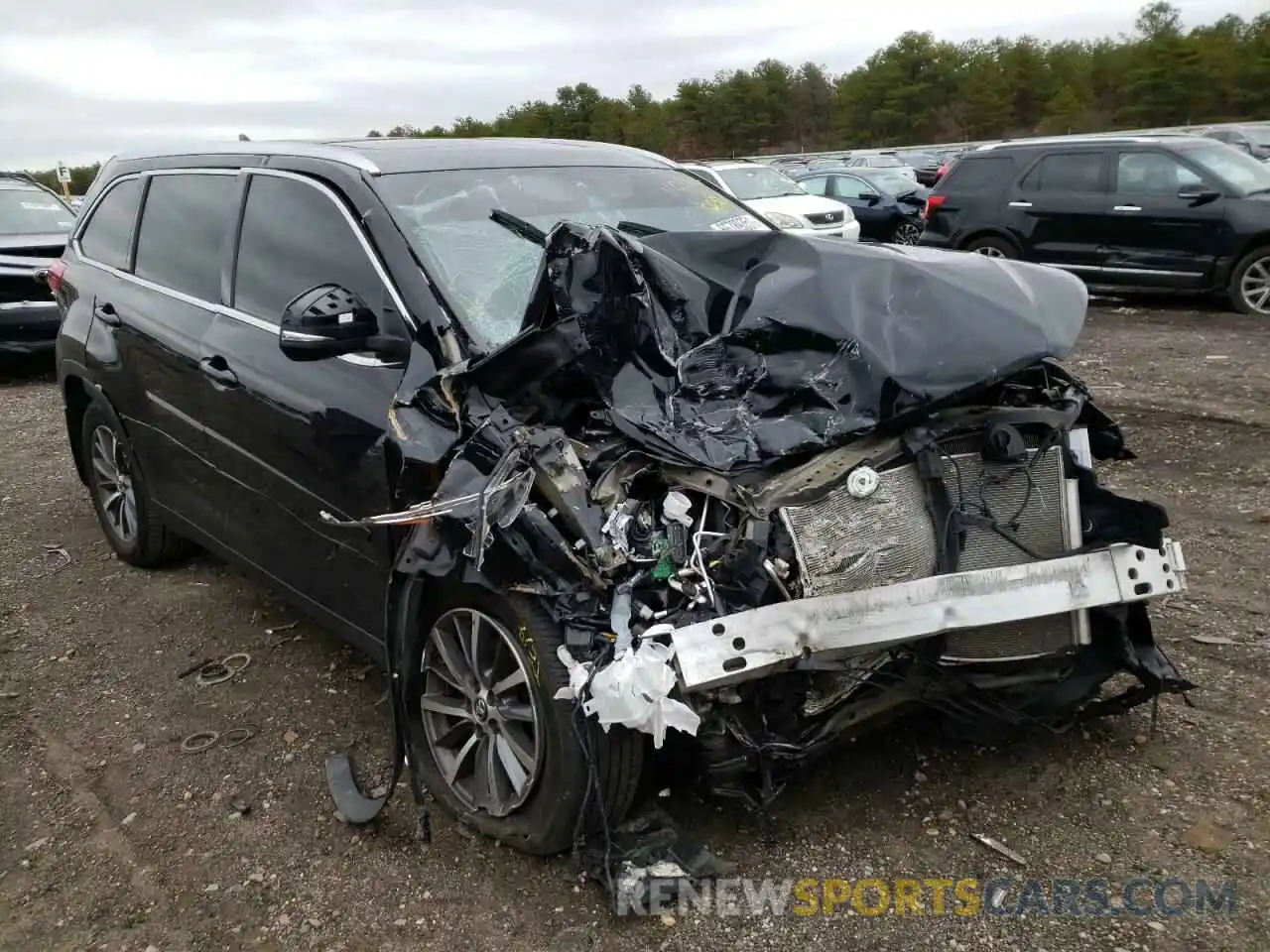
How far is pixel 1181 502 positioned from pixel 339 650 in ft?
13.2

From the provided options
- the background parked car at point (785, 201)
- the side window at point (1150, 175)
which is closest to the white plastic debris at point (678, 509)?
the side window at point (1150, 175)

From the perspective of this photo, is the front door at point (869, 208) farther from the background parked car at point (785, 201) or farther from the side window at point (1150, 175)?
the side window at point (1150, 175)

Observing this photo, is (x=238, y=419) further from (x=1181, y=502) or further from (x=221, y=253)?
(x=1181, y=502)

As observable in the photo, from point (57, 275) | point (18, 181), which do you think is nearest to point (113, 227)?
point (57, 275)

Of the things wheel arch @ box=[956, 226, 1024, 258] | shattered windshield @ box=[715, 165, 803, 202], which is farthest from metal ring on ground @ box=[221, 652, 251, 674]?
shattered windshield @ box=[715, 165, 803, 202]

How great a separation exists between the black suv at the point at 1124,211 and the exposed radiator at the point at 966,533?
876 cm

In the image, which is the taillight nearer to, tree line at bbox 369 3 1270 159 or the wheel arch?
the wheel arch

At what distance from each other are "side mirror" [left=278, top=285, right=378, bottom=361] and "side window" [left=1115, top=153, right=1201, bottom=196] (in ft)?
32.0

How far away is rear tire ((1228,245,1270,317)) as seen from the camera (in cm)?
975

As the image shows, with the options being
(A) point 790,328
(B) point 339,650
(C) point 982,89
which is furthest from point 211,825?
(C) point 982,89

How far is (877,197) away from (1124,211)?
7224 millimetres

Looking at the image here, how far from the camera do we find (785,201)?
1466 centimetres

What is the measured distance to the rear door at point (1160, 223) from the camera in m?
10.0

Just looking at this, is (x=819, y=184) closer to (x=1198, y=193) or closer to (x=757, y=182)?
→ (x=757, y=182)
